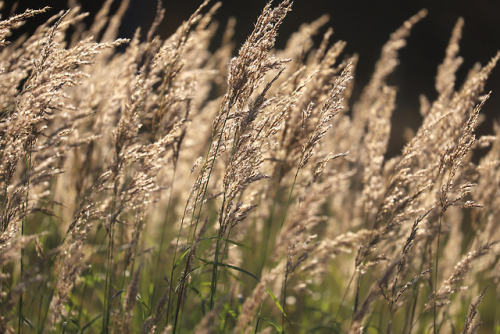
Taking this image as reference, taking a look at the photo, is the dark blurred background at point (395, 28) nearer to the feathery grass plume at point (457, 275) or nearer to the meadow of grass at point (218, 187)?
the meadow of grass at point (218, 187)

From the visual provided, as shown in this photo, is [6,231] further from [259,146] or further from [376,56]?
[376,56]

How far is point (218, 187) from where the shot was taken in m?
2.32

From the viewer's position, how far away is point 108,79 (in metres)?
2.71

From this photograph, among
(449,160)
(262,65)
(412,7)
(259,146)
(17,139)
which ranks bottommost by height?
(17,139)

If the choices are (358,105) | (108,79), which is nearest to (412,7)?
(358,105)

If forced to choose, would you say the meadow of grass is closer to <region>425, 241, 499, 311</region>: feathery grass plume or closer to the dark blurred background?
<region>425, 241, 499, 311</region>: feathery grass plume

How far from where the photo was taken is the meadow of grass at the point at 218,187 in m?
1.63

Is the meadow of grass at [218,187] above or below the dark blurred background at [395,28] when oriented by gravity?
below

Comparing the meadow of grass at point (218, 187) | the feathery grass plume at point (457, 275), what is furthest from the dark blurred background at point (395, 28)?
the feathery grass plume at point (457, 275)

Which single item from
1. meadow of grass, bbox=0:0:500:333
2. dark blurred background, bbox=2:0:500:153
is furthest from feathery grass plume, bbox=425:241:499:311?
dark blurred background, bbox=2:0:500:153

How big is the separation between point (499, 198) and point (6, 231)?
8.83 ft

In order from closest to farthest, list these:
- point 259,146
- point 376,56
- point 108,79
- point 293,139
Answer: point 259,146, point 293,139, point 108,79, point 376,56

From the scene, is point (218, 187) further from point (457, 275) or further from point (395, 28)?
point (395, 28)

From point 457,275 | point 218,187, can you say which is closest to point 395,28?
point 218,187
